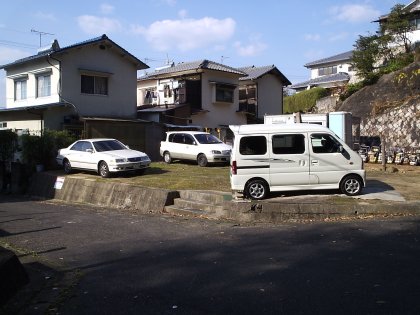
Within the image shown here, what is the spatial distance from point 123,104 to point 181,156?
30.0 feet

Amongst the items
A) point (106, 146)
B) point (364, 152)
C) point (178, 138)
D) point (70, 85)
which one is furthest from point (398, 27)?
point (106, 146)

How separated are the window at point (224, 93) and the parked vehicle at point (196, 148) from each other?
12465 millimetres

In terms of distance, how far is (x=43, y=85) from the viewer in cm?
2714

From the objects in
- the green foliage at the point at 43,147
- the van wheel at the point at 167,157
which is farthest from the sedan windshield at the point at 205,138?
the green foliage at the point at 43,147

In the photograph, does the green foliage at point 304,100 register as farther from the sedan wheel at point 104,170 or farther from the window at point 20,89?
the sedan wheel at point 104,170

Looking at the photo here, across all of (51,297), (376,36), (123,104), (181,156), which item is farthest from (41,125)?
(376,36)

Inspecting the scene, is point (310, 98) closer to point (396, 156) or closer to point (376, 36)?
point (376, 36)

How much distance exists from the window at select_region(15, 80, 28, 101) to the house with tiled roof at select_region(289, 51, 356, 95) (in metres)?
29.8

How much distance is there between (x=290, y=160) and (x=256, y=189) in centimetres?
116

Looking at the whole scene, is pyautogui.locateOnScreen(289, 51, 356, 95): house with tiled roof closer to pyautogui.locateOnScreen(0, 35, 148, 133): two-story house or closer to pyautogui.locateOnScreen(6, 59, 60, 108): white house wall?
pyautogui.locateOnScreen(0, 35, 148, 133): two-story house

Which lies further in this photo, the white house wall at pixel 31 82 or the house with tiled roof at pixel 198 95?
the house with tiled roof at pixel 198 95

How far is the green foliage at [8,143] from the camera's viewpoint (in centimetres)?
2198

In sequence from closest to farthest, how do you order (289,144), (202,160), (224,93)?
(289,144) < (202,160) < (224,93)

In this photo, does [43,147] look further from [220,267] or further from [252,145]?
[220,267]
